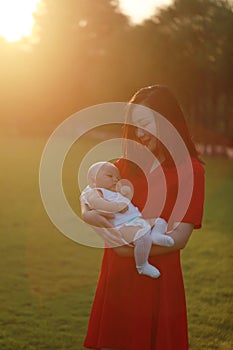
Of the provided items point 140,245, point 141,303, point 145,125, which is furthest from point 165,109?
point 141,303

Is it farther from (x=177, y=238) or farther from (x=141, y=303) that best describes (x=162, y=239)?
(x=141, y=303)

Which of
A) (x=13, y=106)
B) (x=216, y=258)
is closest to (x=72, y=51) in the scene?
(x=13, y=106)

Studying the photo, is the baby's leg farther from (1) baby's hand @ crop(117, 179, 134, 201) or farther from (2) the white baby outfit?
(1) baby's hand @ crop(117, 179, 134, 201)

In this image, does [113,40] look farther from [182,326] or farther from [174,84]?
[182,326]

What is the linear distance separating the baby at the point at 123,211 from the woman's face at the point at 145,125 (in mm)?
190

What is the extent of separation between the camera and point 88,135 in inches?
1545

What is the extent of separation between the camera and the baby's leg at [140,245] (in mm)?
3016

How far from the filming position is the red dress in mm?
3227

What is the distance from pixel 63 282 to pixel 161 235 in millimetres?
4681

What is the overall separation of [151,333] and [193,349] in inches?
97.4

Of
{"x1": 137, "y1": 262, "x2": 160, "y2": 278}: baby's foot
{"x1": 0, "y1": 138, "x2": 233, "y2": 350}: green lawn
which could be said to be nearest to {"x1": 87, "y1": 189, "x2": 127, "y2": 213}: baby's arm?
{"x1": 137, "y1": 262, "x2": 160, "y2": 278}: baby's foot

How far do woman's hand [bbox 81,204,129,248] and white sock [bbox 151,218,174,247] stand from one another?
0.15m

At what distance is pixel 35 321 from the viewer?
6.14 meters

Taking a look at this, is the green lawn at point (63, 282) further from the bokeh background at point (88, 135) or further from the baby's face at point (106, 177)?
the baby's face at point (106, 177)
